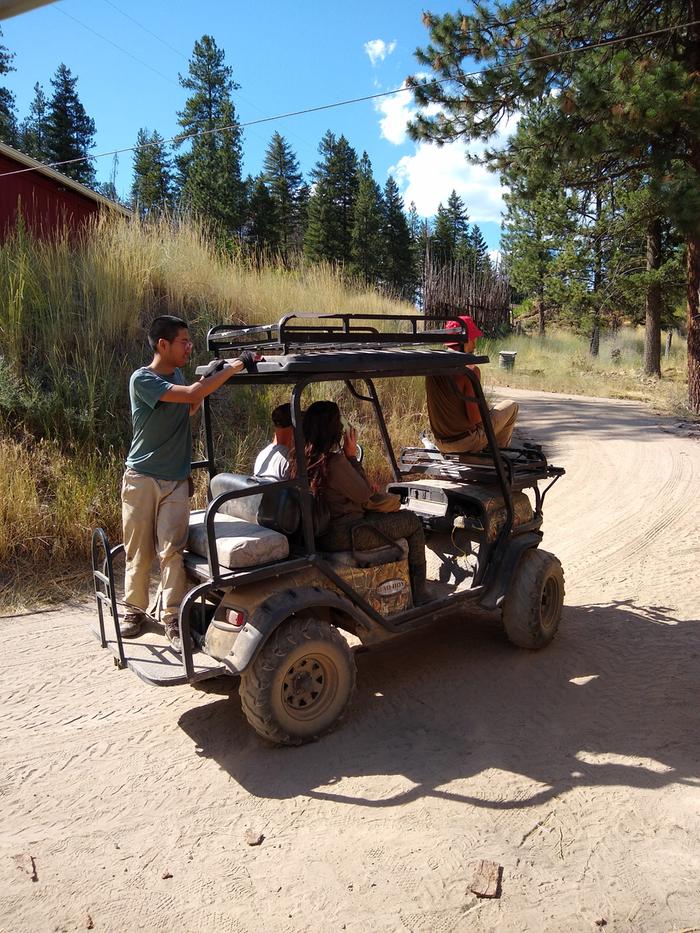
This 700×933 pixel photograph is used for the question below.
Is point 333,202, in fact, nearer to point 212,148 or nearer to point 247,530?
point 212,148

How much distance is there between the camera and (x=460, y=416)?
5.00 m

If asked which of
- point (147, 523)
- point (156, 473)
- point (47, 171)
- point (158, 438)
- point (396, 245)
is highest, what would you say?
point (396, 245)

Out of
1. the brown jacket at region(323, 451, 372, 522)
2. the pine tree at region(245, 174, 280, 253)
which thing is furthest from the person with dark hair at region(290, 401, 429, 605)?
the pine tree at region(245, 174, 280, 253)

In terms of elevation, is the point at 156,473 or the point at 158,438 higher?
the point at 158,438

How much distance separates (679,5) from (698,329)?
19.0ft

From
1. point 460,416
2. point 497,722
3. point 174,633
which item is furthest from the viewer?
point 460,416

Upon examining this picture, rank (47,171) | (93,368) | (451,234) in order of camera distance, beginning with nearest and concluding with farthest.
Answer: (93,368), (47,171), (451,234)

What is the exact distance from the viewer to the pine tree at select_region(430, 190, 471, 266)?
54997 millimetres

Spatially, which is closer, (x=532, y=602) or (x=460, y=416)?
(x=532, y=602)

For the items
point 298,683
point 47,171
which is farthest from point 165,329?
point 47,171

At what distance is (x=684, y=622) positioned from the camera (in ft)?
17.3

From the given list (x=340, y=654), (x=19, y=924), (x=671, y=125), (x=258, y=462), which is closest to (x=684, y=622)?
(x=340, y=654)

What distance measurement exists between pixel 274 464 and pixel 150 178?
36401mm

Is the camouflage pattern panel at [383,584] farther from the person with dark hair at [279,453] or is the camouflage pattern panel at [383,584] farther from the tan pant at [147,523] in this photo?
the tan pant at [147,523]
